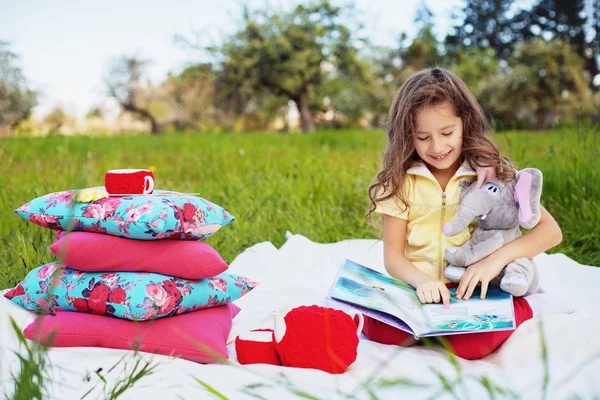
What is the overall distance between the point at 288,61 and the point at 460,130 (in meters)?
14.0

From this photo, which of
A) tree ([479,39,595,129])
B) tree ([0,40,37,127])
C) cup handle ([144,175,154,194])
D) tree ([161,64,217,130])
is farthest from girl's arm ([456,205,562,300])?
tree ([161,64,217,130])

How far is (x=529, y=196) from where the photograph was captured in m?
1.90

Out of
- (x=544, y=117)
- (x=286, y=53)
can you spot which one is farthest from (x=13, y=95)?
(x=544, y=117)

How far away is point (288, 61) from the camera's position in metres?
15.6

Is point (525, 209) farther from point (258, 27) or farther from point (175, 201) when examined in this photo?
point (258, 27)

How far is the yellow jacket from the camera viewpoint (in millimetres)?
2109

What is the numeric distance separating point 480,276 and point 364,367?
0.47 meters

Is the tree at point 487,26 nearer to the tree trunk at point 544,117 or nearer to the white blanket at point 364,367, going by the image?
the tree trunk at point 544,117

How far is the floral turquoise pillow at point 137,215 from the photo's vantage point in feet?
5.93

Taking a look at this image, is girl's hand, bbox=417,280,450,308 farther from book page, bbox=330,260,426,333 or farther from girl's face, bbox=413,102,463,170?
girl's face, bbox=413,102,463,170

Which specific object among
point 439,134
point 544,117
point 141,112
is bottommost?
point 141,112

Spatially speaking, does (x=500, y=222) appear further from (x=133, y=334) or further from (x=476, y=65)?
(x=476, y=65)

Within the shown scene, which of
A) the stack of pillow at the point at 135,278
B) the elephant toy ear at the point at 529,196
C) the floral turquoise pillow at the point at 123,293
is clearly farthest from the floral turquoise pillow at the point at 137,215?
the elephant toy ear at the point at 529,196

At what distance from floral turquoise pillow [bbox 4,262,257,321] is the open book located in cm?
40
